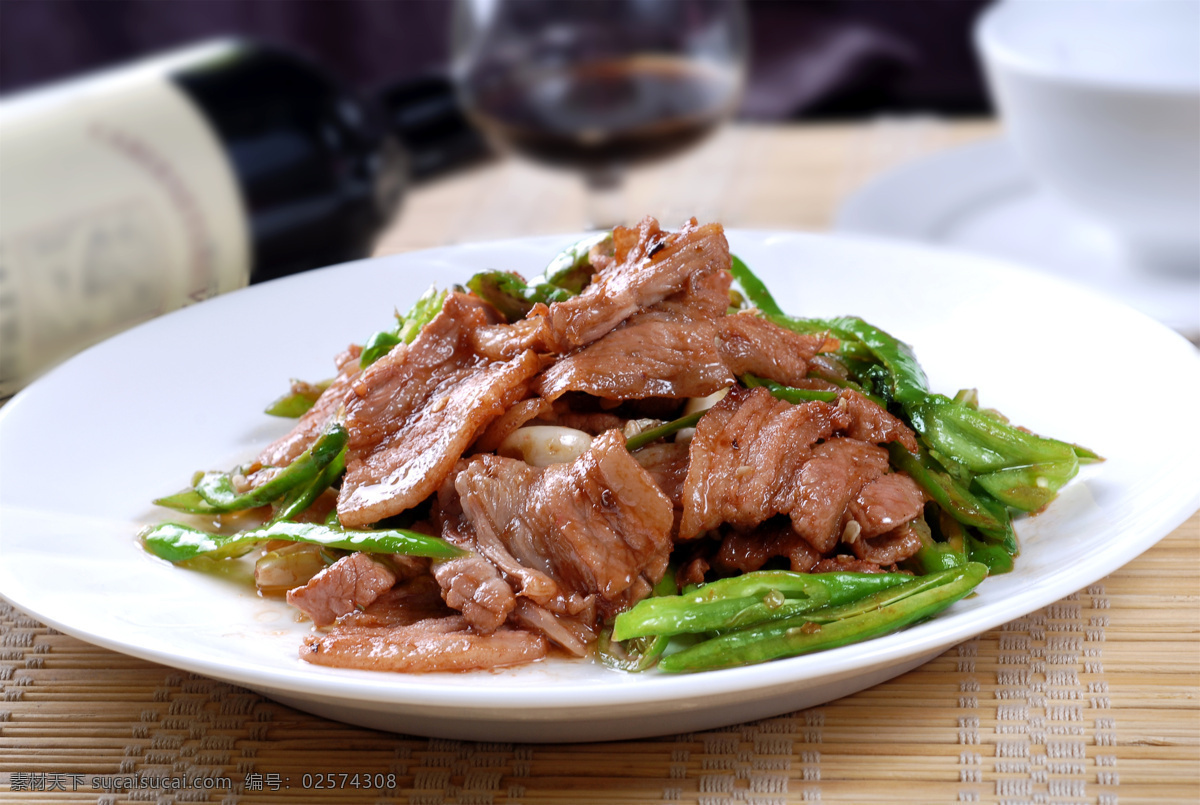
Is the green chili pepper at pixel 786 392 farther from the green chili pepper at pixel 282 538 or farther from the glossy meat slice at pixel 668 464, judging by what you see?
the green chili pepper at pixel 282 538

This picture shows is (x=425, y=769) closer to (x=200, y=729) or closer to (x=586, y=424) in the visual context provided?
(x=200, y=729)

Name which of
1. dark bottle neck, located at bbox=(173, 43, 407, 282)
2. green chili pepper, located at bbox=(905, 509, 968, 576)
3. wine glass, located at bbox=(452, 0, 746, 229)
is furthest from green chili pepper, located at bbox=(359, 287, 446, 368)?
wine glass, located at bbox=(452, 0, 746, 229)

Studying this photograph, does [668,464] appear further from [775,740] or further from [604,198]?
[604,198]

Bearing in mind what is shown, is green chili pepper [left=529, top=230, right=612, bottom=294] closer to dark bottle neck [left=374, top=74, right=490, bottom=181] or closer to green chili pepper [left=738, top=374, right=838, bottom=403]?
green chili pepper [left=738, top=374, right=838, bottom=403]

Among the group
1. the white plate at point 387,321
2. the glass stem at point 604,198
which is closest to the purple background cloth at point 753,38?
the glass stem at point 604,198

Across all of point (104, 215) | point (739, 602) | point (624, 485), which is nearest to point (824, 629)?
point (739, 602)
